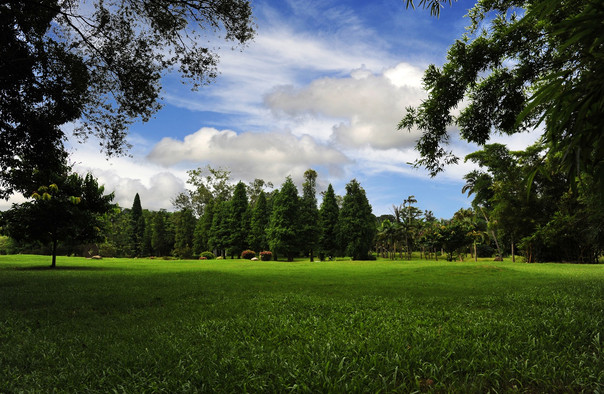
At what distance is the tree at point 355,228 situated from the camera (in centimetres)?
5206

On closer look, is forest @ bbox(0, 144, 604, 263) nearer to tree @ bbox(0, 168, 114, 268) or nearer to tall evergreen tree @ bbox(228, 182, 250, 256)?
tall evergreen tree @ bbox(228, 182, 250, 256)

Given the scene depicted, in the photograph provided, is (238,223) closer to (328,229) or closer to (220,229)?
(220,229)

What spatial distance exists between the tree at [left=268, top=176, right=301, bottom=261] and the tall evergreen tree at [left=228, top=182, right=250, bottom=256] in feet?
20.4

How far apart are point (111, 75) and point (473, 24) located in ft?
40.9

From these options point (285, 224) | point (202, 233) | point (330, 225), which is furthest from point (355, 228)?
point (202, 233)

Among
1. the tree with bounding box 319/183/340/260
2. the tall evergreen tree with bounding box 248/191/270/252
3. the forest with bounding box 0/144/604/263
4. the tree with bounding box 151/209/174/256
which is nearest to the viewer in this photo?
the forest with bounding box 0/144/604/263

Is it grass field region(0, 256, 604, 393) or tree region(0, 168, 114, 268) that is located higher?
tree region(0, 168, 114, 268)

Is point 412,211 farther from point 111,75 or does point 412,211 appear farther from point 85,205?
point 111,75

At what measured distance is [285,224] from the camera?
49875 mm

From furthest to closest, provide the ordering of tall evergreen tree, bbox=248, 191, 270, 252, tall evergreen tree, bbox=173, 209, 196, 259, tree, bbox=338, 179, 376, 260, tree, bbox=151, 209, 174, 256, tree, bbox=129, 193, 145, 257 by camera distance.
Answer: tree, bbox=129, 193, 145, 257 < tree, bbox=151, 209, 174, 256 < tall evergreen tree, bbox=173, 209, 196, 259 < tall evergreen tree, bbox=248, 191, 270, 252 < tree, bbox=338, 179, 376, 260

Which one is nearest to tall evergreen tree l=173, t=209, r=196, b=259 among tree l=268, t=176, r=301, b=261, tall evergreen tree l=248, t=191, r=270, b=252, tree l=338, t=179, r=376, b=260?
tall evergreen tree l=248, t=191, r=270, b=252

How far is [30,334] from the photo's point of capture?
6391mm

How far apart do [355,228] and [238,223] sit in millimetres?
18545

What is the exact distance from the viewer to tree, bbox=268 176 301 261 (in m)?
49.2
